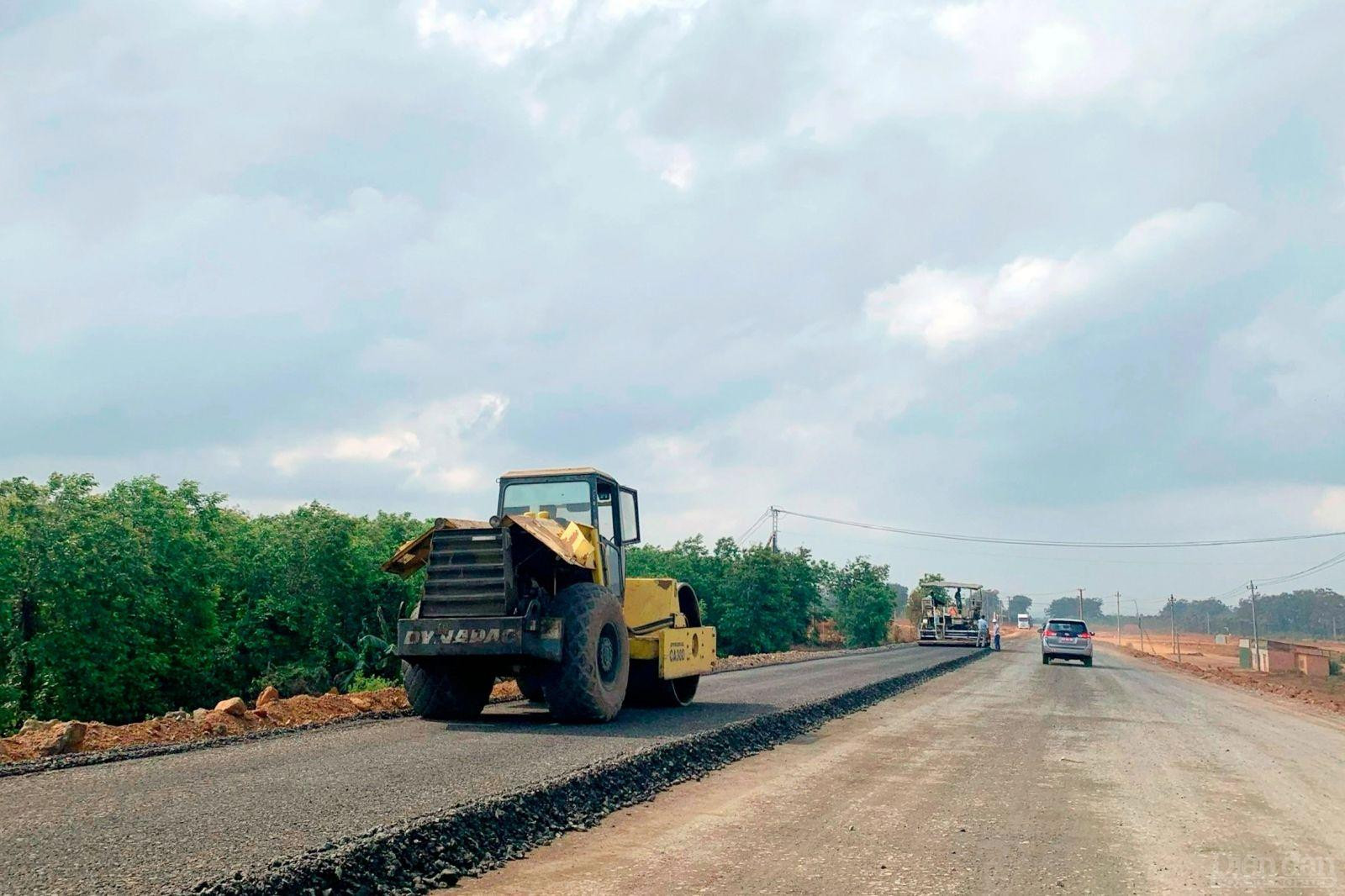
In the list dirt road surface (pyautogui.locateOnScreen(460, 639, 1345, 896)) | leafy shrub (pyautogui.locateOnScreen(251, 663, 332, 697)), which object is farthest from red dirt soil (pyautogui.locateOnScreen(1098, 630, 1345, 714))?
leafy shrub (pyautogui.locateOnScreen(251, 663, 332, 697))

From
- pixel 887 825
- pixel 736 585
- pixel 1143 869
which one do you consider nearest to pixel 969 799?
pixel 887 825

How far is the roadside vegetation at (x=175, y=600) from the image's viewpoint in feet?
80.6

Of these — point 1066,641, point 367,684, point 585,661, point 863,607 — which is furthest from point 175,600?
point 863,607

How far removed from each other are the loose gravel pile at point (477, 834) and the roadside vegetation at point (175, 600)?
12.0m

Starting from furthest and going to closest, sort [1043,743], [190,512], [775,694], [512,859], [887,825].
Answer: [190,512] → [775,694] → [1043,743] → [887,825] → [512,859]

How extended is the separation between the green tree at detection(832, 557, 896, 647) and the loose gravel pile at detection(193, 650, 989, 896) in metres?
70.1

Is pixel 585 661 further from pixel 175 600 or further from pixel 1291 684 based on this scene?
pixel 1291 684

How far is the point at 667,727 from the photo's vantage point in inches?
486

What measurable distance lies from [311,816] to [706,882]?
2705 mm

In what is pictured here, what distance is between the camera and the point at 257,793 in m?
7.48

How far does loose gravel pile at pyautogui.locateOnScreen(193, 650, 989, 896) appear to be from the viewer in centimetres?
542

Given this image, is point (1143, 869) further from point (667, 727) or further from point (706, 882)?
point (667, 727)

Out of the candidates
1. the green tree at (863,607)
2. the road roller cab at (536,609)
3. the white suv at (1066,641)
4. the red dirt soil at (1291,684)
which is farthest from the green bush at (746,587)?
the road roller cab at (536,609)

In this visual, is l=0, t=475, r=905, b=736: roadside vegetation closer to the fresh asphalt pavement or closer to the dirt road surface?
the fresh asphalt pavement
